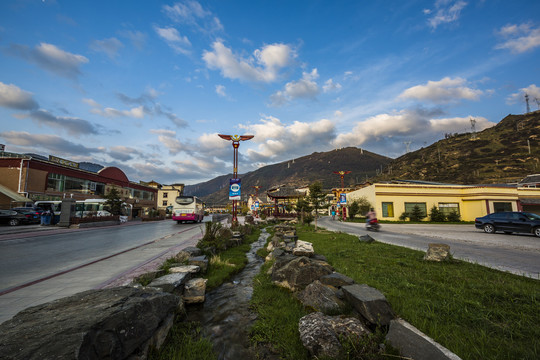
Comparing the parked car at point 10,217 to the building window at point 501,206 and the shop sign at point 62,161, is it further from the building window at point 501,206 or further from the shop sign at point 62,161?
the building window at point 501,206

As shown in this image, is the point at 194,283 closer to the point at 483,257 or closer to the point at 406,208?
the point at 483,257

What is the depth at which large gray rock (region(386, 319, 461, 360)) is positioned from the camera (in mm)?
2197

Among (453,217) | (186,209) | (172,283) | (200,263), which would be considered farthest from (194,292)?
(453,217)

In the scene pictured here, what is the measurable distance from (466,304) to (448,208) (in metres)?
38.8

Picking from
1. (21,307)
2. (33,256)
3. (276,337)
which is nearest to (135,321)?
(276,337)

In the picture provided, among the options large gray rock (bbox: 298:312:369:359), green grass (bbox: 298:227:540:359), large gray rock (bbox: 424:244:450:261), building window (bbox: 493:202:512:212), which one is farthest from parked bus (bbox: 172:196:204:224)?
building window (bbox: 493:202:512:212)

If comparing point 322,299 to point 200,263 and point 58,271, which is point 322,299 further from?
point 58,271

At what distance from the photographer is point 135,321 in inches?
97.6

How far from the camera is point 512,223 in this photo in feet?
48.9

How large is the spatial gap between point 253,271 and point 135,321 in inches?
205

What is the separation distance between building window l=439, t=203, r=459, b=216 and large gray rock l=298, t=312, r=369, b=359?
129 feet

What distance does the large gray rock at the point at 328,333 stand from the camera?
2639 mm

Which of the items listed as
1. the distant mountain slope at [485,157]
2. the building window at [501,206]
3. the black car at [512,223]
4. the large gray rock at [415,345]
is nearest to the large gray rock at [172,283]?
the large gray rock at [415,345]

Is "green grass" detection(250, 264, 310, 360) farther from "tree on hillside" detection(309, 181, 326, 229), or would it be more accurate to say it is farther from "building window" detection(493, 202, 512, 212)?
"building window" detection(493, 202, 512, 212)
